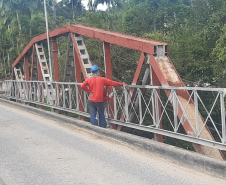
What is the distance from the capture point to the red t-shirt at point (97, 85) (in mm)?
7539

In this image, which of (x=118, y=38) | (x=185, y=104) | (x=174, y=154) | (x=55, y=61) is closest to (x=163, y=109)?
(x=185, y=104)

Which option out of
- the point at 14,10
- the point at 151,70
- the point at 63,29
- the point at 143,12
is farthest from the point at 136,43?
the point at 14,10

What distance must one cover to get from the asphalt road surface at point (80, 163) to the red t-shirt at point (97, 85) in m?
0.90

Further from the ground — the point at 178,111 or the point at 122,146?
the point at 178,111

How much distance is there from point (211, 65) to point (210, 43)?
2.33 metres

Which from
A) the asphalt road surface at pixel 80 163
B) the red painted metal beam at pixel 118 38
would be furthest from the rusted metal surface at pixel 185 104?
the asphalt road surface at pixel 80 163

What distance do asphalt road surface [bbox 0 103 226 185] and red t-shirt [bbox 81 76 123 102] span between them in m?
0.90

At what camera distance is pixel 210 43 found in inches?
595

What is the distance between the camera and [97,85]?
7586 mm

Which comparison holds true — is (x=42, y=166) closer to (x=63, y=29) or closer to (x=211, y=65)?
(x=63, y=29)

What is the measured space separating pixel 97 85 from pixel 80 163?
240 centimetres

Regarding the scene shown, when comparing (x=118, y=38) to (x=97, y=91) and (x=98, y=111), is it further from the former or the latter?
(x=98, y=111)

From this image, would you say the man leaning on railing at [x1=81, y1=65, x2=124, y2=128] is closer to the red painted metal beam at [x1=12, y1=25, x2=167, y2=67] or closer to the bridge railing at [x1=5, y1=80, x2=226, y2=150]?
the bridge railing at [x1=5, y1=80, x2=226, y2=150]

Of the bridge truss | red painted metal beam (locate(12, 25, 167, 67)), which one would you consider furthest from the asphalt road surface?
red painted metal beam (locate(12, 25, 167, 67))
